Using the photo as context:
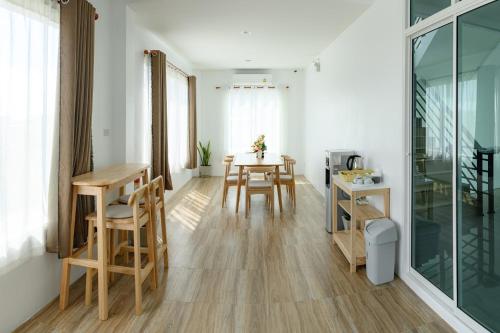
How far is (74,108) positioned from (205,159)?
5855 mm

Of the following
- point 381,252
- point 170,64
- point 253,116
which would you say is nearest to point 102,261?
point 381,252

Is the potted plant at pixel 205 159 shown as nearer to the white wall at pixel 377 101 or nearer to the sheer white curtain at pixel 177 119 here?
the sheer white curtain at pixel 177 119

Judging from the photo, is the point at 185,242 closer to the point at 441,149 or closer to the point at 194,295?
the point at 194,295

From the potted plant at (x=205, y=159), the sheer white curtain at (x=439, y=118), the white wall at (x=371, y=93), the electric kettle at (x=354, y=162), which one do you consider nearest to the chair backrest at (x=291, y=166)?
the white wall at (x=371, y=93)

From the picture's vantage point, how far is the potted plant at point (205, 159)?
8.27 metres

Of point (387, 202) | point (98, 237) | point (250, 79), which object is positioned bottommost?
point (98, 237)

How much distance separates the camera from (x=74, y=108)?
247 cm

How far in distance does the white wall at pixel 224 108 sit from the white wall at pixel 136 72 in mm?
2087

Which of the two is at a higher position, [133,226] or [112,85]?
[112,85]

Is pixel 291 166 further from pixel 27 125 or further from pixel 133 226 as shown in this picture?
pixel 27 125

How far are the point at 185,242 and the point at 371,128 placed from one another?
8.01 ft

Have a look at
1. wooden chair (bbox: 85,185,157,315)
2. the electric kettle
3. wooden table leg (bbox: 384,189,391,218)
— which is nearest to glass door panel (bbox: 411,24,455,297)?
wooden table leg (bbox: 384,189,391,218)

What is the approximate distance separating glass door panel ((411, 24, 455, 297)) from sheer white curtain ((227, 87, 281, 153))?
566cm

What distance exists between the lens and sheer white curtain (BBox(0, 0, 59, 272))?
6.52 ft
